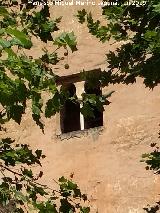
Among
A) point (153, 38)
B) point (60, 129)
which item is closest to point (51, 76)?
point (153, 38)

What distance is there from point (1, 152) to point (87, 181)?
125 inches

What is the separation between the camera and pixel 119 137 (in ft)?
20.7

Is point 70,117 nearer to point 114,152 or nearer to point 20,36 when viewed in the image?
point 114,152

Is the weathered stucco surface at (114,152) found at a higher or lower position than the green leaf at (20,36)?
higher

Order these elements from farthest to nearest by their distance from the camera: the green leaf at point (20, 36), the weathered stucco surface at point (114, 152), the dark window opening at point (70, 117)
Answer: the dark window opening at point (70, 117)
the weathered stucco surface at point (114, 152)
the green leaf at point (20, 36)

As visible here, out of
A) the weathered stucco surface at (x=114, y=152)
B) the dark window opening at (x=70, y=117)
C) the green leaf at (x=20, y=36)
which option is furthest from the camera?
the dark window opening at (x=70, y=117)

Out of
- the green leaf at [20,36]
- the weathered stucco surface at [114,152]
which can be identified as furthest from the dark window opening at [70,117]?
the green leaf at [20,36]

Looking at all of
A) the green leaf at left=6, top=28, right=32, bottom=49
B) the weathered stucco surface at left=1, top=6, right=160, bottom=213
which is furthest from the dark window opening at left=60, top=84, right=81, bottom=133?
the green leaf at left=6, top=28, right=32, bottom=49

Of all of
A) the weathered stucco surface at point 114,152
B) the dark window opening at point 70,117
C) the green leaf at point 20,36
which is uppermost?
the dark window opening at point 70,117

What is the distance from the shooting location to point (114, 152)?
6234mm

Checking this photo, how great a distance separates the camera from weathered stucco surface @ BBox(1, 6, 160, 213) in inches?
233

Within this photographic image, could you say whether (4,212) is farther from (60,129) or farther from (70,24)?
(70,24)

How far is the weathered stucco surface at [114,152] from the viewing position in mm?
5906

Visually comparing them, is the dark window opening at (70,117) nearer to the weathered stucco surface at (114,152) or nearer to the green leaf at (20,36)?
the weathered stucco surface at (114,152)
